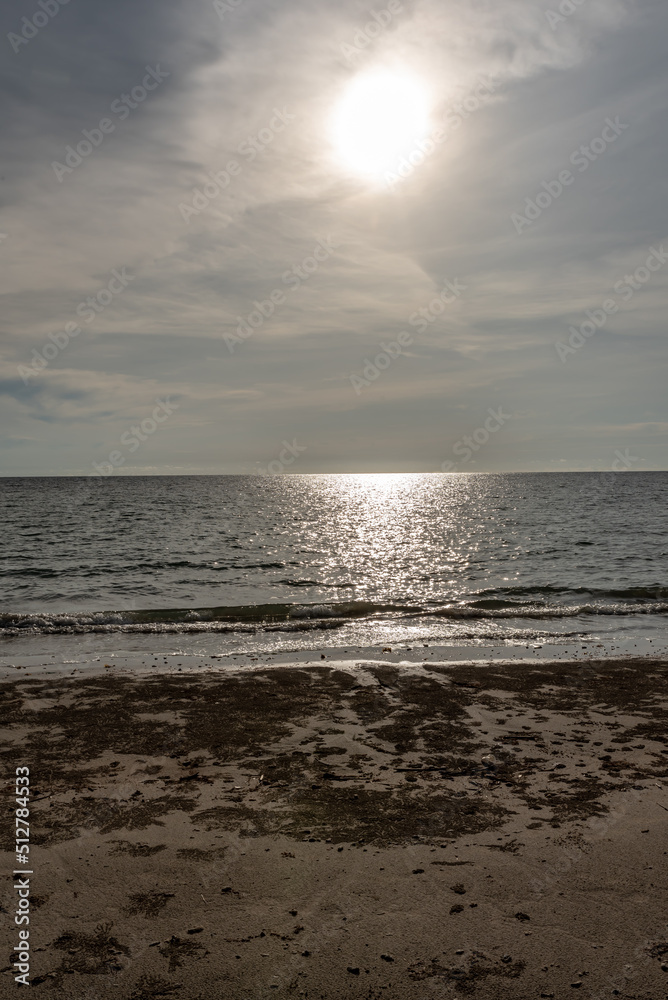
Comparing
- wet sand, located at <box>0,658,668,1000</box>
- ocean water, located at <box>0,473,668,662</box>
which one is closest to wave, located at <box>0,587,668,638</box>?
ocean water, located at <box>0,473,668,662</box>

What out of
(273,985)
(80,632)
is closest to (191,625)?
(80,632)

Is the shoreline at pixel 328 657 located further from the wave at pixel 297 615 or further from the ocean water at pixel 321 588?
the wave at pixel 297 615

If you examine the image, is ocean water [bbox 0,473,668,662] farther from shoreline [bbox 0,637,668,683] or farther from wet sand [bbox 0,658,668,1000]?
wet sand [bbox 0,658,668,1000]

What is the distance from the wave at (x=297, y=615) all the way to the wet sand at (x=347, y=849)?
926cm

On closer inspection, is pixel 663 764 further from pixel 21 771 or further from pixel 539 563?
pixel 539 563

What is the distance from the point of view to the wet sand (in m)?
5.07

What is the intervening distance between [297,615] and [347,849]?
1642 centimetres

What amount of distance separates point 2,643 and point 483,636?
14233 mm

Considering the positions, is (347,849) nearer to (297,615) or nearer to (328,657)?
(328,657)

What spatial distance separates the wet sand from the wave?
9.26 meters

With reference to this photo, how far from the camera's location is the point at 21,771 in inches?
344

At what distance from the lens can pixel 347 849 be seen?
6684 millimetres

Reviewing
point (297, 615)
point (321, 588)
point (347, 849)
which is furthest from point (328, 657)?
point (321, 588)

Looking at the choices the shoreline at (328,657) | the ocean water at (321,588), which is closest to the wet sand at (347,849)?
the shoreline at (328,657)
